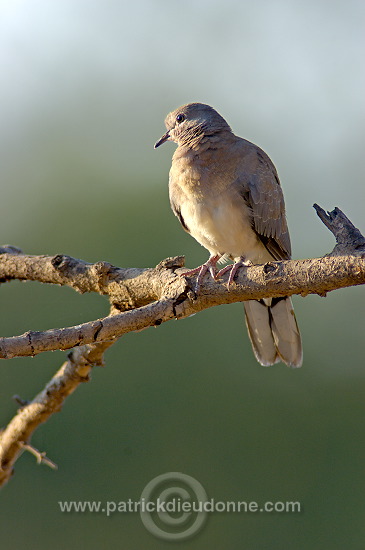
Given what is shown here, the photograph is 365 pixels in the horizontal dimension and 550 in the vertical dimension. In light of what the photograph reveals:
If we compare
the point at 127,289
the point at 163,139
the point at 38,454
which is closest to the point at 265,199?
the point at 163,139

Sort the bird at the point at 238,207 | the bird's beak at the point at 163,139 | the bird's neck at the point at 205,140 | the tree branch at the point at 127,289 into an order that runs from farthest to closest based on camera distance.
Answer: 1. the bird's beak at the point at 163,139
2. the bird's neck at the point at 205,140
3. the bird at the point at 238,207
4. the tree branch at the point at 127,289

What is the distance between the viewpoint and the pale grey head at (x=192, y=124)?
3.99 metres

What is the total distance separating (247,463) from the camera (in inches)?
190

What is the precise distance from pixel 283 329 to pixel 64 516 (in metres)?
1.95

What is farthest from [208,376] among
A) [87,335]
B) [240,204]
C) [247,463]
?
[87,335]

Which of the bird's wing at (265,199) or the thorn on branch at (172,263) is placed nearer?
the thorn on branch at (172,263)

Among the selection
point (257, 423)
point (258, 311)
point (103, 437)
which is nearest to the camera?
point (258, 311)

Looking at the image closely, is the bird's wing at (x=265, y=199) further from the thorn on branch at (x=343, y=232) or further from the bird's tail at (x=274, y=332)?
the thorn on branch at (x=343, y=232)

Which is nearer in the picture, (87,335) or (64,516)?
(87,335)

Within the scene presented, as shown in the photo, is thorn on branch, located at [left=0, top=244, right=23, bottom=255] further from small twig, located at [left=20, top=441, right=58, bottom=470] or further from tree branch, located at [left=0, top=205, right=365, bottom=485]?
small twig, located at [left=20, top=441, right=58, bottom=470]

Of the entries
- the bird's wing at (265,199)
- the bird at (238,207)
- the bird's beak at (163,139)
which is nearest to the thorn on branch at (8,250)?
the bird at (238,207)

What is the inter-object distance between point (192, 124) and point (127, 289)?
1395mm

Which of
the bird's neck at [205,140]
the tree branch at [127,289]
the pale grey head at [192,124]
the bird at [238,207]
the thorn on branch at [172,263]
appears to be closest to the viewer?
the tree branch at [127,289]

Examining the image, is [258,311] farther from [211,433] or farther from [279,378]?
[279,378]
